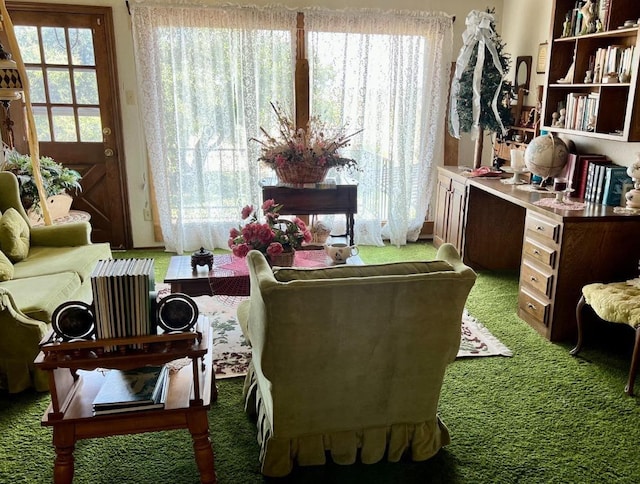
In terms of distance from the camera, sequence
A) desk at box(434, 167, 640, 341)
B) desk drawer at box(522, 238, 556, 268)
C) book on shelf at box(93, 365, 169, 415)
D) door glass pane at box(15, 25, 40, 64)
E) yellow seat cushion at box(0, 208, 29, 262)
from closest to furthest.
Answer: book on shelf at box(93, 365, 169, 415) → desk at box(434, 167, 640, 341) → desk drawer at box(522, 238, 556, 268) → yellow seat cushion at box(0, 208, 29, 262) → door glass pane at box(15, 25, 40, 64)

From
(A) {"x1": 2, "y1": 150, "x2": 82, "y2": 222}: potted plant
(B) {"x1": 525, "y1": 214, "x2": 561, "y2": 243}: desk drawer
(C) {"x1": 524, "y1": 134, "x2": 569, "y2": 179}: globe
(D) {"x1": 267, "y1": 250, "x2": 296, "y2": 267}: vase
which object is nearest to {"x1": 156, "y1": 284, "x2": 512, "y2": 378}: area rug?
(D) {"x1": 267, "y1": 250, "x2": 296, "y2": 267}: vase

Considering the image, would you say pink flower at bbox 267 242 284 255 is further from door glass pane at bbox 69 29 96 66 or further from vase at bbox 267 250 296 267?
door glass pane at bbox 69 29 96 66

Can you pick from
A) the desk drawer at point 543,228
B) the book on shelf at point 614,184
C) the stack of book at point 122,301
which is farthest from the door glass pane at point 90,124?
the book on shelf at point 614,184

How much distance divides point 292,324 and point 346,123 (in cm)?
340

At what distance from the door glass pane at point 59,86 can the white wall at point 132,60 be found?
1.48 ft

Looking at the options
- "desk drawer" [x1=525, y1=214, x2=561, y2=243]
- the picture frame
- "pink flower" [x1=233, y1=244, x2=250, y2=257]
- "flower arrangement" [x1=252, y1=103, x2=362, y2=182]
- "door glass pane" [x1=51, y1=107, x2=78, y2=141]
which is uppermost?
the picture frame

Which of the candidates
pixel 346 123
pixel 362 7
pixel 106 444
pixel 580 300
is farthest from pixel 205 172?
pixel 580 300

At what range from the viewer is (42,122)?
4.61 metres

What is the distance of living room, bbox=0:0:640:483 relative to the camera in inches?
80.7

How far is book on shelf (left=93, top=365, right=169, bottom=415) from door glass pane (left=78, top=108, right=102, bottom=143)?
3.20 meters

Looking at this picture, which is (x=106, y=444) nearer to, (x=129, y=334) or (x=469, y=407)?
(x=129, y=334)

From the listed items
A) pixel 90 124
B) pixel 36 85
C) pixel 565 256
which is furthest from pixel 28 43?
pixel 565 256

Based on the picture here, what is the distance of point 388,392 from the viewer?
1.98 m

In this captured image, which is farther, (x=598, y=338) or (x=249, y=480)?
(x=598, y=338)
